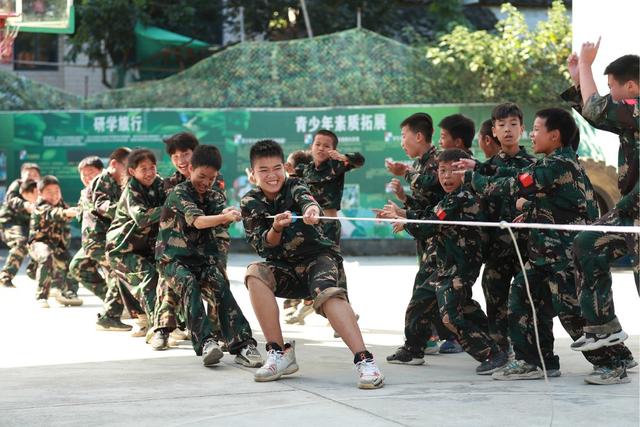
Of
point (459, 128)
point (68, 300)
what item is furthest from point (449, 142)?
point (68, 300)

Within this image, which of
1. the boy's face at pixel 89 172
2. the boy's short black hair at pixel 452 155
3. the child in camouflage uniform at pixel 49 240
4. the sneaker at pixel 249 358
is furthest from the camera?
the child in camouflage uniform at pixel 49 240

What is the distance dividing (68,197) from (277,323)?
44.6ft

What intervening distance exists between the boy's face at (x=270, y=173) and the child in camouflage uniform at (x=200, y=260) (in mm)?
417

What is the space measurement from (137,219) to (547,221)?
10.5ft

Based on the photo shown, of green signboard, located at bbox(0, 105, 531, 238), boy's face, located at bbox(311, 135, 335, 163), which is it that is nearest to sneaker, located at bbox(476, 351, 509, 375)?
boy's face, located at bbox(311, 135, 335, 163)

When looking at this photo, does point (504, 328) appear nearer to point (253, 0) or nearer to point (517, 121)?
point (517, 121)

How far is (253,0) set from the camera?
84.7ft

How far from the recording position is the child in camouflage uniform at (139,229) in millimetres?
9336

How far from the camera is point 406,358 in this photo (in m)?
8.25

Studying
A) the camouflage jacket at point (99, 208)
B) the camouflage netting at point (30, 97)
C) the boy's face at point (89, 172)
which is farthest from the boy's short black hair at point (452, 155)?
the camouflage netting at point (30, 97)

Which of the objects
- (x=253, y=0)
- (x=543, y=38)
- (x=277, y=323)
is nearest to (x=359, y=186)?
(x=543, y=38)

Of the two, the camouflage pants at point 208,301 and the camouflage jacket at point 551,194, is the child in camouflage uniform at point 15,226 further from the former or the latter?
the camouflage jacket at point 551,194

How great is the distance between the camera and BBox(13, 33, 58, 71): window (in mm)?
27531

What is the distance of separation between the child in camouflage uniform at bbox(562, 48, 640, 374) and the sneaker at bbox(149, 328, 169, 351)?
3176 millimetres
